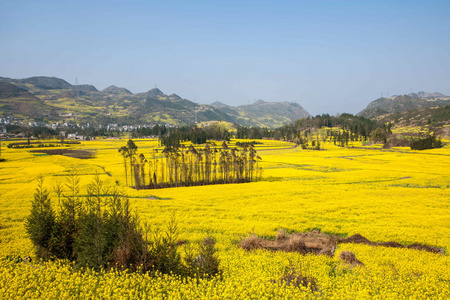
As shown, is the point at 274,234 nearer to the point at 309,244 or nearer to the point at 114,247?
the point at 309,244

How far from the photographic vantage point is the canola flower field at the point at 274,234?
1441 cm

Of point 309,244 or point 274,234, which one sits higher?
point 309,244

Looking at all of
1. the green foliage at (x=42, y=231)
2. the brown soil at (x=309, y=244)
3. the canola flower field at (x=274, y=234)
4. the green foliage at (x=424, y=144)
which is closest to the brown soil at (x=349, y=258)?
the canola flower field at (x=274, y=234)

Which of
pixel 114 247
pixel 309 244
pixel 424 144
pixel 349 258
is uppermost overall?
pixel 424 144

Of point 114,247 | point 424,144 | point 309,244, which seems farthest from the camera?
point 424,144

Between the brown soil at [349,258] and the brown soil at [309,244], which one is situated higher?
the brown soil at [349,258]

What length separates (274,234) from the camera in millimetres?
27234

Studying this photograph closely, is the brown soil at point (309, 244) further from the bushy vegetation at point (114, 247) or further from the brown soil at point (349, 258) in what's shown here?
the bushy vegetation at point (114, 247)

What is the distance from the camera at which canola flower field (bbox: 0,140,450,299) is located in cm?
1441

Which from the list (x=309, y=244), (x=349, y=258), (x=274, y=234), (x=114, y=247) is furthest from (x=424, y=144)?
(x=114, y=247)

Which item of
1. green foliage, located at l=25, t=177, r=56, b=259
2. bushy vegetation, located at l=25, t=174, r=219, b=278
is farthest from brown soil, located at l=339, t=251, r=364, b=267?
green foliage, located at l=25, t=177, r=56, b=259

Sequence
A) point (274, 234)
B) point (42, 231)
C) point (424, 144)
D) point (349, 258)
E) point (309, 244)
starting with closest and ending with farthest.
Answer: point (42, 231) < point (349, 258) < point (309, 244) < point (274, 234) < point (424, 144)

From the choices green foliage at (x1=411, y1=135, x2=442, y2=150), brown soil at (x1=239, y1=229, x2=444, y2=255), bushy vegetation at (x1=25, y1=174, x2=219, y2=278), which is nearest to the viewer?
bushy vegetation at (x1=25, y1=174, x2=219, y2=278)

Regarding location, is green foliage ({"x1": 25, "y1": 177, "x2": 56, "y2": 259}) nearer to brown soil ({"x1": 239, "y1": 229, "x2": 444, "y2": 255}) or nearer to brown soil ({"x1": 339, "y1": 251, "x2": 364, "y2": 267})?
brown soil ({"x1": 239, "y1": 229, "x2": 444, "y2": 255})
